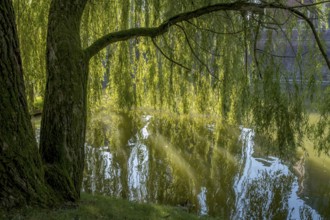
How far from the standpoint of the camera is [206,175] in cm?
574

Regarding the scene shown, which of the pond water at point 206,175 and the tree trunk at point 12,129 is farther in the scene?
the pond water at point 206,175

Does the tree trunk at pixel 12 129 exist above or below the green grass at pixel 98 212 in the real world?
above

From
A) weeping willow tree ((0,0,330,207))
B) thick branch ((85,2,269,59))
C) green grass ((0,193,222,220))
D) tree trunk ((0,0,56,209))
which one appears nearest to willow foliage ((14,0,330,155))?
weeping willow tree ((0,0,330,207))

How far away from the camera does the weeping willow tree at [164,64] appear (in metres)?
2.48

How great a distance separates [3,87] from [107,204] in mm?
1507

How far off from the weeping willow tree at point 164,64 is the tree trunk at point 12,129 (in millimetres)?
11

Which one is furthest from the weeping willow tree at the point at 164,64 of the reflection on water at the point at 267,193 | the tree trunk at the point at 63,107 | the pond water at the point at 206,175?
the reflection on water at the point at 267,193

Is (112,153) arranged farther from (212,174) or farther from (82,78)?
(82,78)

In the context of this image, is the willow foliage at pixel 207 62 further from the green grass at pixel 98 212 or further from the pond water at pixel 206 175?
the green grass at pixel 98 212

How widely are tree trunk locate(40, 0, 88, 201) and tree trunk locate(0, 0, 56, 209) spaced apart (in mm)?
334

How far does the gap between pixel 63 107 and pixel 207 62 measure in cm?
196

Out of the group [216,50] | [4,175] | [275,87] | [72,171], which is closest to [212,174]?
[216,50]

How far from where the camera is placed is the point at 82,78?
2605mm

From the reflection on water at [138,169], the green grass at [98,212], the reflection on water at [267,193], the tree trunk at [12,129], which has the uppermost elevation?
the tree trunk at [12,129]
